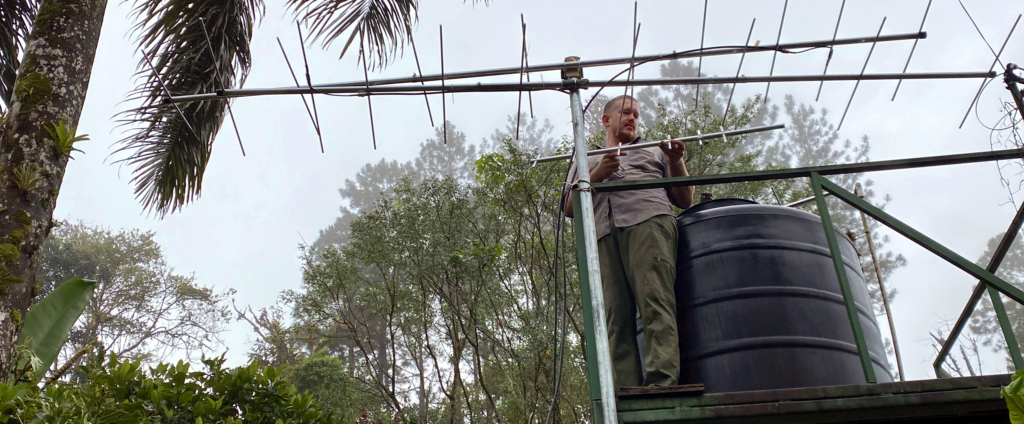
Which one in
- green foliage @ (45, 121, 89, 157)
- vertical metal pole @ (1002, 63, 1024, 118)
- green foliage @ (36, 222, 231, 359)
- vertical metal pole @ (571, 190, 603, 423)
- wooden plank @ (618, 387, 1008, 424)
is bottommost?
wooden plank @ (618, 387, 1008, 424)

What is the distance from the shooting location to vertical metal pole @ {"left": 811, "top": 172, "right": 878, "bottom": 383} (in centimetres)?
224

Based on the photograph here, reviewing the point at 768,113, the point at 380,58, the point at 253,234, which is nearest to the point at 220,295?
the point at 380,58

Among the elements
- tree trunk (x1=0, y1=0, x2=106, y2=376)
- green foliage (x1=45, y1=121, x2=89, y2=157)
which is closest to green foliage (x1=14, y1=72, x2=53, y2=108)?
tree trunk (x1=0, y1=0, x2=106, y2=376)

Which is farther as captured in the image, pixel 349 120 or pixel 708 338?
pixel 349 120

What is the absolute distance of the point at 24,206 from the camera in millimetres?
2959

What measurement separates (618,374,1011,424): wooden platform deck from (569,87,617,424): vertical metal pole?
0.13 meters

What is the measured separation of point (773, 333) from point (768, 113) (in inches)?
1594

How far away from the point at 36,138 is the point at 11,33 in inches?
81.6

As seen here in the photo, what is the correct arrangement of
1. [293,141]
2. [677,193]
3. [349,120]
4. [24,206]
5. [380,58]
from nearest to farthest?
1. [24,206]
2. [677,193]
3. [380,58]
4. [349,120]
5. [293,141]

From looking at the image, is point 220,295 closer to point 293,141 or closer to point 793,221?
point 793,221

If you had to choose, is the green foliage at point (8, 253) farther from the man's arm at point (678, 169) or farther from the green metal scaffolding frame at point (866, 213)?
the man's arm at point (678, 169)

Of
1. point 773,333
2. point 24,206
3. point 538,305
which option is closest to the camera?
point 773,333

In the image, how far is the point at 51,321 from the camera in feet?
9.98

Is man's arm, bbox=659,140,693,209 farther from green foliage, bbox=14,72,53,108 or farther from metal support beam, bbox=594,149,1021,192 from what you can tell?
green foliage, bbox=14,72,53,108
